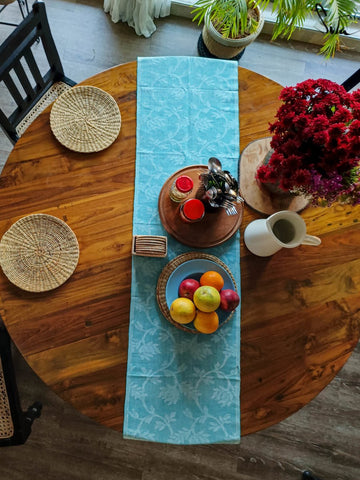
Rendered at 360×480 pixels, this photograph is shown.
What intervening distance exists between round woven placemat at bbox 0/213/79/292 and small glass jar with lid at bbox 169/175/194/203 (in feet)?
1.19

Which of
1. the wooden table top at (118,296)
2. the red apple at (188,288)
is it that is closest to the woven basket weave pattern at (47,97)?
the wooden table top at (118,296)

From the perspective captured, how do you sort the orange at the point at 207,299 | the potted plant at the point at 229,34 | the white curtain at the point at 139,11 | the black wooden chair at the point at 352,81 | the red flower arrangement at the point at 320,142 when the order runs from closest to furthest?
the red flower arrangement at the point at 320,142 < the orange at the point at 207,299 < the black wooden chair at the point at 352,81 < the potted plant at the point at 229,34 < the white curtain at the point at 139,11

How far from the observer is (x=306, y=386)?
3.85ft


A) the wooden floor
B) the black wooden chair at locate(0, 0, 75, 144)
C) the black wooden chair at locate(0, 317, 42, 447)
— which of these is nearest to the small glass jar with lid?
the black wooden chair at locate(0, 0, 75, 144)

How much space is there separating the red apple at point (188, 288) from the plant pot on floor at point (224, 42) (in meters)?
1.45

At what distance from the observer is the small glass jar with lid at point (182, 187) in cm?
119

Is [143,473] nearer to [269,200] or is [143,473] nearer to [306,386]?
[306,386]

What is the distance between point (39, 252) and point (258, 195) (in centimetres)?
76

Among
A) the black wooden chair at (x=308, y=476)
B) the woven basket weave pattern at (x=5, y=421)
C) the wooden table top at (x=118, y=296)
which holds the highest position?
the wooden table top at (x=118, y=296)

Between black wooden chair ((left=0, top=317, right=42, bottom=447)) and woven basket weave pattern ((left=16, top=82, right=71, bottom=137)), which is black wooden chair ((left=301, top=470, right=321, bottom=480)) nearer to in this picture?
black wooden chair ((left=0, top=317, right=42, bottom=447))

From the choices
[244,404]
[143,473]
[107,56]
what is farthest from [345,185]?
[107,56]

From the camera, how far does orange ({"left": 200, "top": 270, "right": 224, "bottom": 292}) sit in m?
1.10

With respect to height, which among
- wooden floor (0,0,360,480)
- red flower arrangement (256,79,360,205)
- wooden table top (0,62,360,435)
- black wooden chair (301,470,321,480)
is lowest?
black wooden chair (301,470,321,480)

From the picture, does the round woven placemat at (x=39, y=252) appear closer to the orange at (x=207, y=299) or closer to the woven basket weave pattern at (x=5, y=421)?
the orange at (x=207, y=299)
